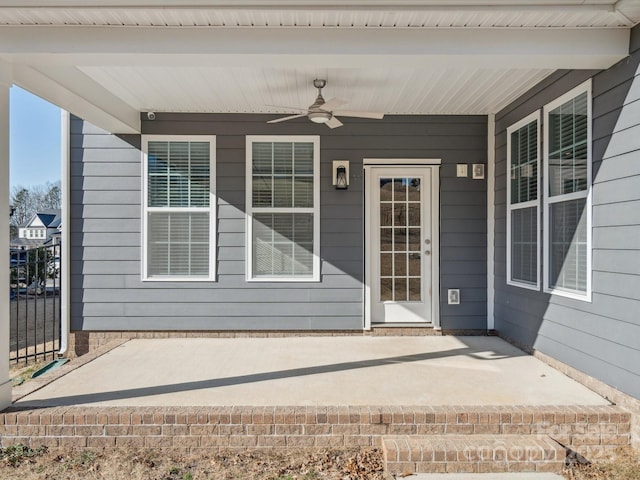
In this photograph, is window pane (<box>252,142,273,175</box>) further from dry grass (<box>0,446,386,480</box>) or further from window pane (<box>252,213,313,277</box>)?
dry grass (<box>0,446,386,480</box>)

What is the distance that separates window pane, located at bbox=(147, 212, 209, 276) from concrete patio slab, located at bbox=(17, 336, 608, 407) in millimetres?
Result: 871

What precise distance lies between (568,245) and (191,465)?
335 cm

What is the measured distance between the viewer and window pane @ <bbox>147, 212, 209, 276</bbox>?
5219 mm

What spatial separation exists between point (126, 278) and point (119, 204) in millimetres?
876

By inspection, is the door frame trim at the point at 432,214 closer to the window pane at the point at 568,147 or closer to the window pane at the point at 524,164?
the window pane at the point at 524,164

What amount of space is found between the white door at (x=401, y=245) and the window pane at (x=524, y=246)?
935mm

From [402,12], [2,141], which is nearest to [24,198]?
[2,141]

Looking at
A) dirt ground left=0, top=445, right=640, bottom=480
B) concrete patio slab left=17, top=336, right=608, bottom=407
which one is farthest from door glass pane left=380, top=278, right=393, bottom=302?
dirt ground left=0, top=445, right=640, bottom=480

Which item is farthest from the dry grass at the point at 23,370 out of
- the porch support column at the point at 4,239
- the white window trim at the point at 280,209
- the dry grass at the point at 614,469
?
the dry grass at the point at 614,469

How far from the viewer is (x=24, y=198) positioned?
89.4 ft

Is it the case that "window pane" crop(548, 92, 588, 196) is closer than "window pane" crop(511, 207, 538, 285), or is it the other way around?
"window pane" crop(548, 92, 588, 196)

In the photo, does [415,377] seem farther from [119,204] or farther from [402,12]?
[119,204]

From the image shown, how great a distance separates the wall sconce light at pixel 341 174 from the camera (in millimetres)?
5156

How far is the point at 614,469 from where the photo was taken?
9.09ft
